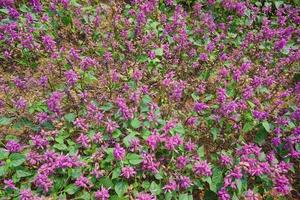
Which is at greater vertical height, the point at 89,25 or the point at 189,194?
the point at 89,25

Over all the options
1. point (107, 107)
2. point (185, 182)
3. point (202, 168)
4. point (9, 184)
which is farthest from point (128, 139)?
point (9, 184)

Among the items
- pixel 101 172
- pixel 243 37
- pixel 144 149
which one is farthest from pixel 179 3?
pixel 101 172

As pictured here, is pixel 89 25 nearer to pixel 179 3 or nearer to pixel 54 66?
pixel 54 66

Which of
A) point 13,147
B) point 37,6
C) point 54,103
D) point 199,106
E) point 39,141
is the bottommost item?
point 13,147

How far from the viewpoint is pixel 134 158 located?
5.11 meters

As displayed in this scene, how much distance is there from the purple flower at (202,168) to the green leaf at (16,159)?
2.20 metres

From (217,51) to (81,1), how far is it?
288cm

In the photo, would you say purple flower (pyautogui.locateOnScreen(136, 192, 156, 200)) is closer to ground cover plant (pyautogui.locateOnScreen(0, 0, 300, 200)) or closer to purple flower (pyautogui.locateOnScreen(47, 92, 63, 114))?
ground cover plant (pyautogui.locateOnScreen(0, 0, 300, 200))

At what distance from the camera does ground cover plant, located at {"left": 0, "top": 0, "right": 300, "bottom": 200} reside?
16.9 feet

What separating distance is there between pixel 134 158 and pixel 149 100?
3.44ft

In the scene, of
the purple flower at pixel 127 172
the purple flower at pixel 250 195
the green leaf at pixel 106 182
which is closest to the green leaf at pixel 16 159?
the green leaf at pixel 106 182

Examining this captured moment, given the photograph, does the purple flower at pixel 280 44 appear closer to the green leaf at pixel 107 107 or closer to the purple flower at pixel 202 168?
the purple flower at pixel 202 168

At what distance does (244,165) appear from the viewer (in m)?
5.24

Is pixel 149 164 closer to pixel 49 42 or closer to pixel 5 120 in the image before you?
pixel 5 120
